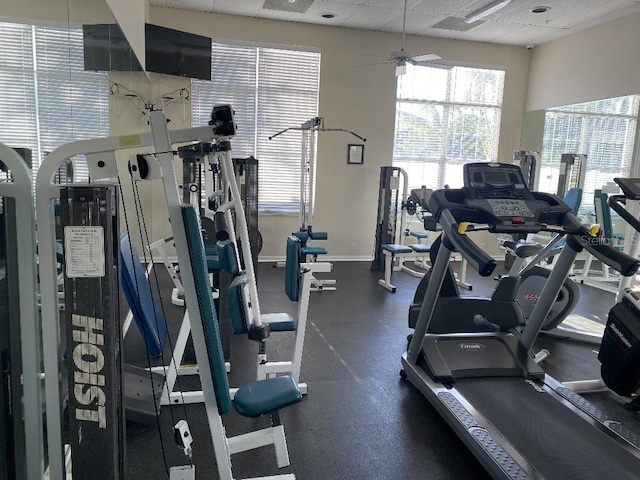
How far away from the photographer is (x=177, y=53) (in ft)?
18.7

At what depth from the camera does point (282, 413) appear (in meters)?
2.67

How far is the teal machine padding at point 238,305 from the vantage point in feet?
7.28

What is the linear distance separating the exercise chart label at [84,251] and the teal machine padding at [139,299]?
1.03m

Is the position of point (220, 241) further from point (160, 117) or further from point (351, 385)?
point (351, 385)

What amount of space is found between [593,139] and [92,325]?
708 cm

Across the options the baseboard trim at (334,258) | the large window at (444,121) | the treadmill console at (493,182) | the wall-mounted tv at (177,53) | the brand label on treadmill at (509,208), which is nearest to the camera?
the brand label on treadmill at (509,208)

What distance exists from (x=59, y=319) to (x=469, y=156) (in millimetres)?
7259

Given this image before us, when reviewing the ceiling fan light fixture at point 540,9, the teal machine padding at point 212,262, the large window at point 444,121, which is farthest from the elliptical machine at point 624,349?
the large window at point 444,121

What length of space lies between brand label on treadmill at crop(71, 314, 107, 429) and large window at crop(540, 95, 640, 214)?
662cm

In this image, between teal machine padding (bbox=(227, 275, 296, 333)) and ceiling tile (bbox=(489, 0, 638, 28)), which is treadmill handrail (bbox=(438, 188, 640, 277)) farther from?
ceiling tile (bbox=(489, 0, 638, 28))

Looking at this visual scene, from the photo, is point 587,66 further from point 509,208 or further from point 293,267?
point 293,267

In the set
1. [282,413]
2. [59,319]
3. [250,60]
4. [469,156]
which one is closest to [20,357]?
[59,319]

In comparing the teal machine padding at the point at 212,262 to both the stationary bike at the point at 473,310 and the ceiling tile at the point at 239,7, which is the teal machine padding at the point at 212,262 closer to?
the stationary bike at the point at 473,310

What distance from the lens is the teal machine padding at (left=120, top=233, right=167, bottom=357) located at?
2372mm
